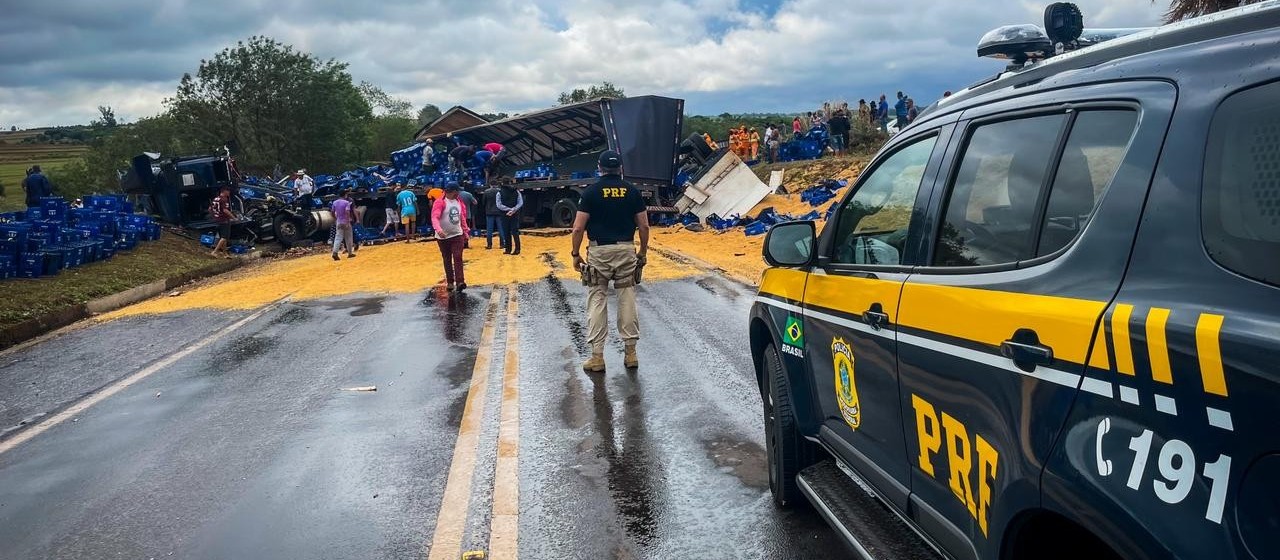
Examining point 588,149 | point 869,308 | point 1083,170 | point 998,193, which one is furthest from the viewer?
point 588,149

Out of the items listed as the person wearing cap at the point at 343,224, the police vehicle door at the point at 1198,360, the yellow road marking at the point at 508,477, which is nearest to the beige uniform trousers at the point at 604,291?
the yellow road marking at the point at 508,477


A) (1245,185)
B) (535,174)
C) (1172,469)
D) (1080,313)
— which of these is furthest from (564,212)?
(1172,469)

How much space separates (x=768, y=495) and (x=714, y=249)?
1507 cm

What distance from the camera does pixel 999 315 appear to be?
7.73 ft

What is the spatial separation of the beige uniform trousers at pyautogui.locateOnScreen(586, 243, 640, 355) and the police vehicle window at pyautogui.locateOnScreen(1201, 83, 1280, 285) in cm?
641

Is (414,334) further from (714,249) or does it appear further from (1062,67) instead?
(714,249)

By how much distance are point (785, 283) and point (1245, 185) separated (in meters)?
2.59

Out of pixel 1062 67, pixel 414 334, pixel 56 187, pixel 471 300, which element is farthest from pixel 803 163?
pixel 56 187

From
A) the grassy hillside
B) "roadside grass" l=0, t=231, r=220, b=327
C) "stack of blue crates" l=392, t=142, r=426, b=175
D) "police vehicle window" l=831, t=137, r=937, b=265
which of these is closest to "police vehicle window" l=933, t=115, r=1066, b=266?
"police vehicle window" l=831, t=137, r=937, b=265

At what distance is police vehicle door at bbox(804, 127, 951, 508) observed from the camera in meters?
3.12

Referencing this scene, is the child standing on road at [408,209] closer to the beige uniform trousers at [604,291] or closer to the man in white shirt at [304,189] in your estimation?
Answer: the man in white shirt at [304,189]

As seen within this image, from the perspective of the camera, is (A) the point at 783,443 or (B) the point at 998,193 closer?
(B) the point at 998,193

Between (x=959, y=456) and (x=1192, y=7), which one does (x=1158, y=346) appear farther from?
(x=1192, y=7)

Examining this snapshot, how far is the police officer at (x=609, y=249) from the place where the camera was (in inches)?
317
